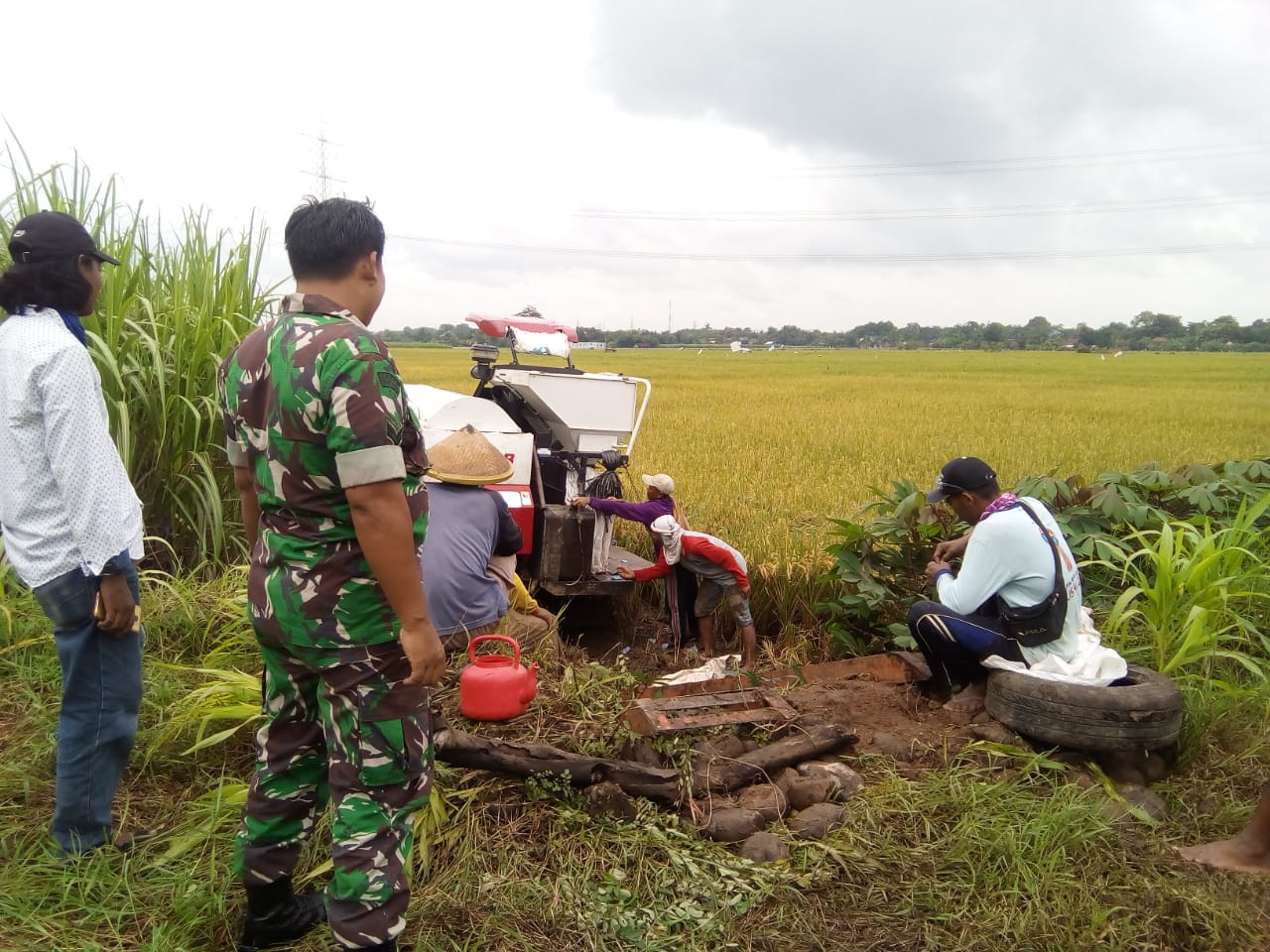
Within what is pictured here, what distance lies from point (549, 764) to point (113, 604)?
1.33 m

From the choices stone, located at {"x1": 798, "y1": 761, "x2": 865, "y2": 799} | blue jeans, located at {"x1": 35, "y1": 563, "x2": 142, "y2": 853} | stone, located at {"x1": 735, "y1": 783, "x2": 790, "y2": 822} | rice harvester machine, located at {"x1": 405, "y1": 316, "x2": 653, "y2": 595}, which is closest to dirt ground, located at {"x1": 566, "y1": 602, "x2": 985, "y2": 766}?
stone, located at {"x1": 798, "y1": 761, "x2": 865, "y2": 799}

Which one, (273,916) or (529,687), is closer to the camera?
(273,916)

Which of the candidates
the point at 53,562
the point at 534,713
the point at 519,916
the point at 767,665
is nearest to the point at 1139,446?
the point at 767,665

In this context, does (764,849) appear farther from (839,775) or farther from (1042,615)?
(1042,615)

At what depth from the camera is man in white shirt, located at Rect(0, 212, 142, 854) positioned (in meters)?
2.32

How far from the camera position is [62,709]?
2529 mm

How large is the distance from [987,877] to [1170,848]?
66 cm

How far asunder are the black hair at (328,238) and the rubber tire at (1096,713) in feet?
9.06

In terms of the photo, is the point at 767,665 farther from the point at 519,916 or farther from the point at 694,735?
the point at 519,916

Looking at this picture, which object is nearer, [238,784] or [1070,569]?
[238,784]

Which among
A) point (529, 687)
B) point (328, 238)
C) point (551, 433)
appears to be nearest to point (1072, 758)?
point (529, 687)

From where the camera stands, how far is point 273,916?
7.34 feet

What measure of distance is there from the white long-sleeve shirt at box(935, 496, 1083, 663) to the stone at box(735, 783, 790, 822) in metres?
1.18

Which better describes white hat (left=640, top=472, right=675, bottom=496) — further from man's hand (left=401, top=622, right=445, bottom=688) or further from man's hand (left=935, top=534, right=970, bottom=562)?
man's hand (left=401, top=622, right=445, bottom=688)
